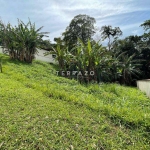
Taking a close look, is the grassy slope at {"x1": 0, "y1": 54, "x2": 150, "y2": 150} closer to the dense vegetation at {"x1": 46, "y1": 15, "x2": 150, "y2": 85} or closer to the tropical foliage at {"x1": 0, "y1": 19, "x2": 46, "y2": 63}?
the dense vegetation at {"x1": 46, "y1": 15, "x2": 150, "y2": 85}

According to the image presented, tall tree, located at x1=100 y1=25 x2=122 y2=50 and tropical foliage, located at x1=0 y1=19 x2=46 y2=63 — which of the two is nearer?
tropical foliage, located at x1=0 y1=19 x2=46 y2=63

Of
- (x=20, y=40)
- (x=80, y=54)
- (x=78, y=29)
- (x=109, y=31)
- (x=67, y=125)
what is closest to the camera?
(x=67, y=125)

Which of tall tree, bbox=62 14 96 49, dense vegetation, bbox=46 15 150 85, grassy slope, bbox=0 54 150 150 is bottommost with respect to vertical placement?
grassy slope, bbox=0 54 150 150

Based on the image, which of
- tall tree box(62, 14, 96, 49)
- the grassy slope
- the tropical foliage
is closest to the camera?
the grassy slope

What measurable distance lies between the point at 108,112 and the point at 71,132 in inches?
41.5

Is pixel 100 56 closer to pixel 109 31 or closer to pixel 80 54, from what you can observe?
pixel 80 54

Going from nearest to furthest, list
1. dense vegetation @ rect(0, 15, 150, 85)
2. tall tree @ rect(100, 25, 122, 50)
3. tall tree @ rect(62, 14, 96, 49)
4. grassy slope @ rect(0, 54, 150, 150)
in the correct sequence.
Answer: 1. grassy slope @ rect(0, 54, 150, 150)
2. dense vegetation @ rect(0, 15, 150, 85)
3. tall tree @ rect(62, 14, 96, 49)
4. tall tree @ rect(100, 25, 122, 50)

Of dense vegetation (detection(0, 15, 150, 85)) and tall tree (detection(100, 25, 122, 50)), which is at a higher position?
tall tree (detection(100, 25, 122, 50))

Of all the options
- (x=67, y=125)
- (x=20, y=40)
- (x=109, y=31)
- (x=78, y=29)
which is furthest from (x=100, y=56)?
(x=109, y=31)

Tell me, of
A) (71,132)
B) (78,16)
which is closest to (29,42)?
(71,132)

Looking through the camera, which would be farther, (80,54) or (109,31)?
(109,31)

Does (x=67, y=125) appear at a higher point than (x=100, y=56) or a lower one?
lower

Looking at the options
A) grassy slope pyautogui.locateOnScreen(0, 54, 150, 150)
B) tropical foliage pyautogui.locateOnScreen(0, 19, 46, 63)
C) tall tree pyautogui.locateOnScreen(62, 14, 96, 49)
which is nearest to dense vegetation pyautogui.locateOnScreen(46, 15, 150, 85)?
tall tree pyautogui.locateOnScreen(62, 14, 96, 49)

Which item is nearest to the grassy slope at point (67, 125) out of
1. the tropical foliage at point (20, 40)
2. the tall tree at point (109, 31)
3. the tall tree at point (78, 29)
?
the tropical foliage at point (20, 40)
